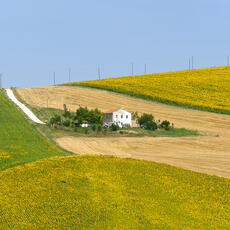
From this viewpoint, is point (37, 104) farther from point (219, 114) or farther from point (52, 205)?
point (52, 205)

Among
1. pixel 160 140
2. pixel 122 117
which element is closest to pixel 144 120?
pixel 122 117

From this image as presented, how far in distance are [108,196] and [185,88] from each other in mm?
71025

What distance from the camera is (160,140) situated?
5712 cm

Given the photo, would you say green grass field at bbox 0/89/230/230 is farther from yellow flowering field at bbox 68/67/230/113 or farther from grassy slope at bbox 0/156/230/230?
yellow flowering field at bbox 68/67/230/113

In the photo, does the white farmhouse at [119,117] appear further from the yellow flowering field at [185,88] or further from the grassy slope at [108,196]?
the grassy slope at [108,196]

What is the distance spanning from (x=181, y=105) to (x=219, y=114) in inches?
345

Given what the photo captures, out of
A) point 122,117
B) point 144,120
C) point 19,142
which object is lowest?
point 19,142

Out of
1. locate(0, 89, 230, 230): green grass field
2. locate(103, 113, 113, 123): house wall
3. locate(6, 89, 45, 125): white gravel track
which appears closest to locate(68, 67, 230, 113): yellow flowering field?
locate(103, 113, 113, 123): house wall

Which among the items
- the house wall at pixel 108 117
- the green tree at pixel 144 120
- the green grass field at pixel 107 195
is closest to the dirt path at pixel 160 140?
the green tree at pixel 144 120

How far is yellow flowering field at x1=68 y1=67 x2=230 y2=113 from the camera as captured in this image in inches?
3263

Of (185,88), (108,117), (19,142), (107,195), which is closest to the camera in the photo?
(107,195)

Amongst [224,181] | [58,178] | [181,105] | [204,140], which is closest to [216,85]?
[181,105]

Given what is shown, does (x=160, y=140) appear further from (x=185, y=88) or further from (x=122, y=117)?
(x=185, y=88)

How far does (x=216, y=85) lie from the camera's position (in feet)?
312
